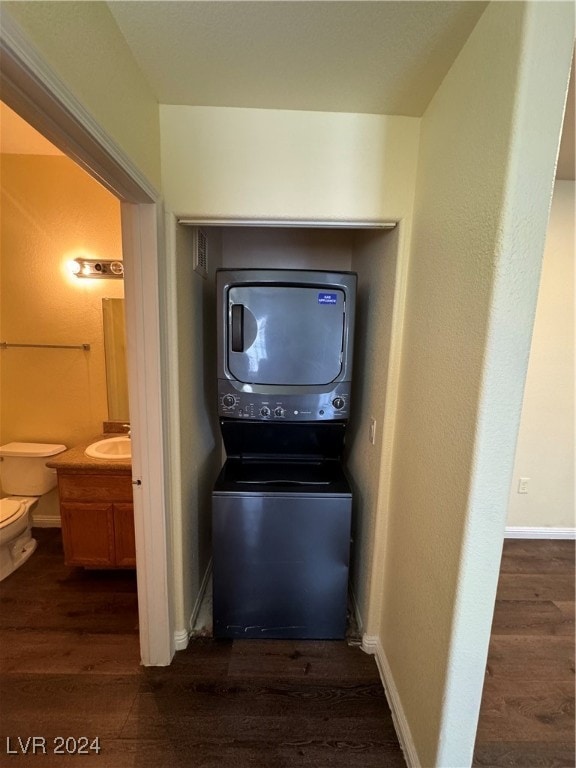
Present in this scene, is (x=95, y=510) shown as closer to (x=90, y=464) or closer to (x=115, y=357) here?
(x=90, y=464)

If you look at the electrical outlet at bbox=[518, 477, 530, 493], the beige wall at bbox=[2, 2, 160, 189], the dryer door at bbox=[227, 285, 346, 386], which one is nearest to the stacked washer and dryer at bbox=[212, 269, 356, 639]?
the dryer door at bbox=[227, 285, 346, 386]

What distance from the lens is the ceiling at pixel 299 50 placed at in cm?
85

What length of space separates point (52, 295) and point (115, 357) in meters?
0.57

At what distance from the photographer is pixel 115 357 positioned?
2.26 meters

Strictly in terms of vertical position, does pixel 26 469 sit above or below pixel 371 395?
below

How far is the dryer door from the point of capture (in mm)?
1447

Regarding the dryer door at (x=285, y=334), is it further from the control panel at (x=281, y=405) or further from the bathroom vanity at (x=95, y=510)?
the bathroom vanity at (x=95, y=510)

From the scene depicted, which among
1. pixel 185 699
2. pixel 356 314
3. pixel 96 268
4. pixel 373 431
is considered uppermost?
pixel 96 268

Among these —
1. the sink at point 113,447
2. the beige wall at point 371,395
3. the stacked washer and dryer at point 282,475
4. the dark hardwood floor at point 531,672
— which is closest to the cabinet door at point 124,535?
the sink at point 113,447

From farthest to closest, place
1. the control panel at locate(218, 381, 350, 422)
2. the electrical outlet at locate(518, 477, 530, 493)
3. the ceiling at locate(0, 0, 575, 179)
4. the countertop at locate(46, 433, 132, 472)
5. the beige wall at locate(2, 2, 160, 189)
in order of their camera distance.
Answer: the electrical outlet at locate(518, 477, 530, 493)
the countertop at locate(46, 433, 132, 472)
the control panel at locate(218, 381, 350, 422)
the ceiling at locate(0, 0, 575, 179)
the beige wall at locate(2, 2, 160, 189)

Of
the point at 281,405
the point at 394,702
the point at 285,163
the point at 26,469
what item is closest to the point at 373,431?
the point at 281,405

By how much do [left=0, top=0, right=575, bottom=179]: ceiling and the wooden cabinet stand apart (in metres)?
1.83

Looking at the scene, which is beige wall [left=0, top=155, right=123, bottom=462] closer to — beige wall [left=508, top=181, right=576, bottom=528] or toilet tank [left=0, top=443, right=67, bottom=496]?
toilet tank [left=0, top=443, right=67, bottom=496]

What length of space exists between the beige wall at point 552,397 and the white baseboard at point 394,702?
1.49 metres
